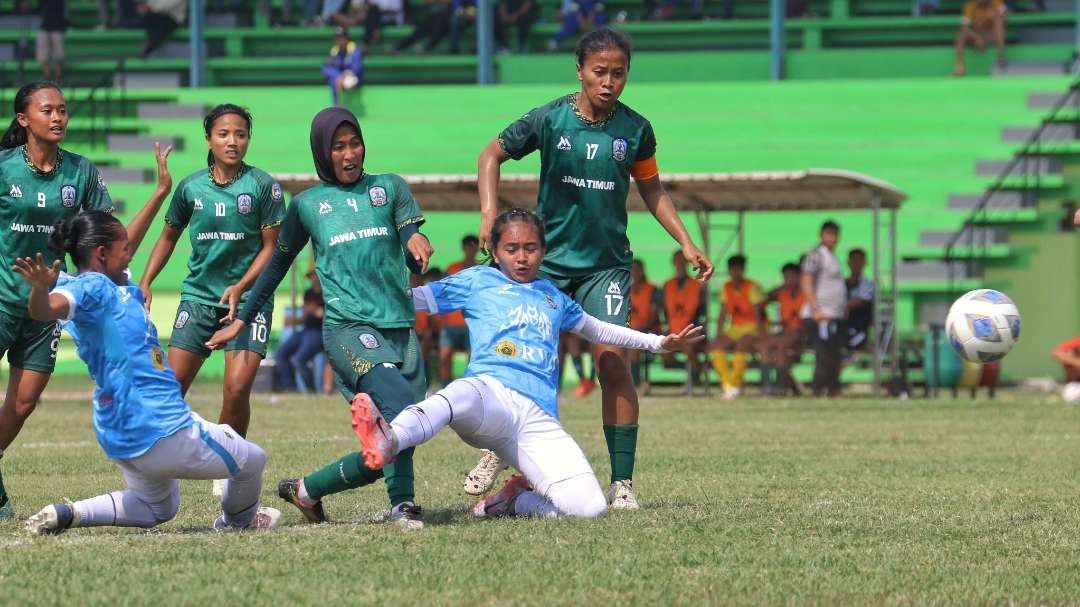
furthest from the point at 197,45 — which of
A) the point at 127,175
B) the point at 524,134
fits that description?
the point at 524,134

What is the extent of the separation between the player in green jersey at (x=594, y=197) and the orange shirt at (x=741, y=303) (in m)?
13.2

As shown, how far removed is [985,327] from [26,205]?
6.59m

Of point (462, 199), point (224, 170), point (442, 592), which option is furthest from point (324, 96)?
point (442, 592)

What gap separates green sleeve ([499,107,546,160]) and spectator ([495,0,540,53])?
2289cm

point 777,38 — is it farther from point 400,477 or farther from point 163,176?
point 400,477

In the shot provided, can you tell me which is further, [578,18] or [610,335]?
[578,18]

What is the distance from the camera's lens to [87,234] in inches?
282

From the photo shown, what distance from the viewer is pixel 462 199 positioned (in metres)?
23.3

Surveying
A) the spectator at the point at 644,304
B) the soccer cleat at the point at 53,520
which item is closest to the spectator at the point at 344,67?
the spectator at the point at 644,304

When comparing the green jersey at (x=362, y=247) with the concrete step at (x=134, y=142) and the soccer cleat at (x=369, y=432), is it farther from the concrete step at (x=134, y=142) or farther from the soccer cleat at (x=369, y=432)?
the concrete step at (x=134, y=142)

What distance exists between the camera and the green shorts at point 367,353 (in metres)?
7.81

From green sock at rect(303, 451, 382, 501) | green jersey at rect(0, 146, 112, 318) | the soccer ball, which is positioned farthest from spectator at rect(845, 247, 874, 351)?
green sock at rect(303, 451, 382, 501)

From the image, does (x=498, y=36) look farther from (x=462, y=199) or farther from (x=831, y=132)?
(x=462, y=199)

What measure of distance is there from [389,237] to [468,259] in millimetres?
14453
